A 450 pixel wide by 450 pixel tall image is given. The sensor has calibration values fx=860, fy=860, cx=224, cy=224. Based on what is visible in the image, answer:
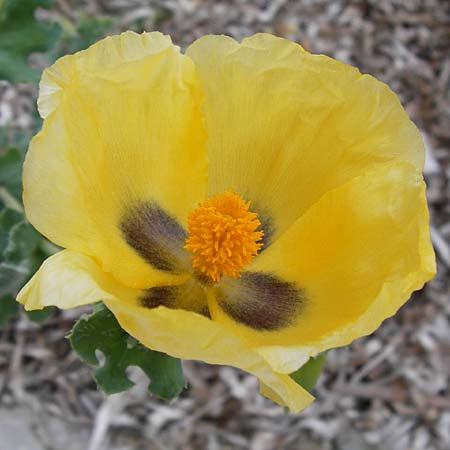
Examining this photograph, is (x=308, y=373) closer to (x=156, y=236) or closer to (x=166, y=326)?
(x=156, y=236)

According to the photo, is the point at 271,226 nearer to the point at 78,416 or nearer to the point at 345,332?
the point at 345,332

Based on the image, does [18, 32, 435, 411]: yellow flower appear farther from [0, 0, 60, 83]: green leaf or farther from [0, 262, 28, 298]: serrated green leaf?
[0, 0, 60, 83]: green leaf

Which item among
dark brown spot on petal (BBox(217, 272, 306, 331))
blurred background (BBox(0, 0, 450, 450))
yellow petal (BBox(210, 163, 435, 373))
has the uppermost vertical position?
yellow petal (BBox(210, 163, 435, 373))

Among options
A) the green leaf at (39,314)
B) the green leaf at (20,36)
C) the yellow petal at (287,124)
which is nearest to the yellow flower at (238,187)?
the yellow petal at (287,124)

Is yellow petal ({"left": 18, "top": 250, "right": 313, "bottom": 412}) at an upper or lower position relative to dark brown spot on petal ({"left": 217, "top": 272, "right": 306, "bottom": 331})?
upper

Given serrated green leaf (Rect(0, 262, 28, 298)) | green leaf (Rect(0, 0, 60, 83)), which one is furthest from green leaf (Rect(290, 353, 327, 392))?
green leaf (Rect(0, 0, 60, 83))

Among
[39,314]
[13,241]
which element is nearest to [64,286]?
[13,241]

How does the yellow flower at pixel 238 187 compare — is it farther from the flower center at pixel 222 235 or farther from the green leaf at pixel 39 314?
the green leaf at pixel 39 314

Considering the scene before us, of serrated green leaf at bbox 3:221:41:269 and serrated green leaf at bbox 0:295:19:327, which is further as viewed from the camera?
serrated green leaf at bbox 0:295:19:327
